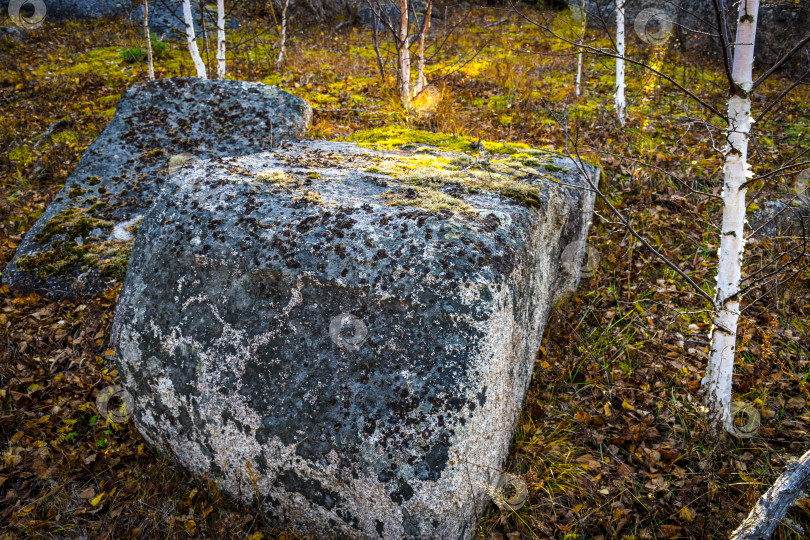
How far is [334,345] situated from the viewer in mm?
2396

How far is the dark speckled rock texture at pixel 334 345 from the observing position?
2.23m

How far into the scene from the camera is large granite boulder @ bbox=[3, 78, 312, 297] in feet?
14.3

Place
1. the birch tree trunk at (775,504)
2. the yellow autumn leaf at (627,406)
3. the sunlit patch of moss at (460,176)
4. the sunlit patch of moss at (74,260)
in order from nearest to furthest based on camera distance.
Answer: the birch tree trunk at (775,504) → the sunlit patch of moss at (460,176) → the yellow autumn leaf at (627,406) → the sunlit patch of moss at (74,260)

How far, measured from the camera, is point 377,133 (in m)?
5.29

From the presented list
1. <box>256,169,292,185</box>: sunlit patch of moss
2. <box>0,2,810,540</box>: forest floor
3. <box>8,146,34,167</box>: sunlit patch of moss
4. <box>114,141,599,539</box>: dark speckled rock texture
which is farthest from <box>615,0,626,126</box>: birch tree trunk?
<box>8,146,34,167</box>: sunlit patch of moss

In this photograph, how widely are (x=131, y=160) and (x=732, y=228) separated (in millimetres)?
5579

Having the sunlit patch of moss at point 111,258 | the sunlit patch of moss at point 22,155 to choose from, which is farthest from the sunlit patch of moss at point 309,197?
the sunlit patch of moss at point 22,155

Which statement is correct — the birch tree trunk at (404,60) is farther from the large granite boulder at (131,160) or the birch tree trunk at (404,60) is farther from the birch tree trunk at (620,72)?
the birch tree trunk at (620,72)

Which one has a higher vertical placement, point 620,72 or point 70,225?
point 620,72

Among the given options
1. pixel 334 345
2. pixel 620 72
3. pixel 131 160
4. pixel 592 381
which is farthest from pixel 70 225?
pixel 620 72

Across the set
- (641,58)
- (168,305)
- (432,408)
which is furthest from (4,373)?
(641,58)

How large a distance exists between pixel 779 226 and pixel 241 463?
222 inches

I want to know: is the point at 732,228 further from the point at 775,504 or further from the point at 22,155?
the point at 22,155

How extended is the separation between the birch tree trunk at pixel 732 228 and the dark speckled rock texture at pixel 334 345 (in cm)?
107
